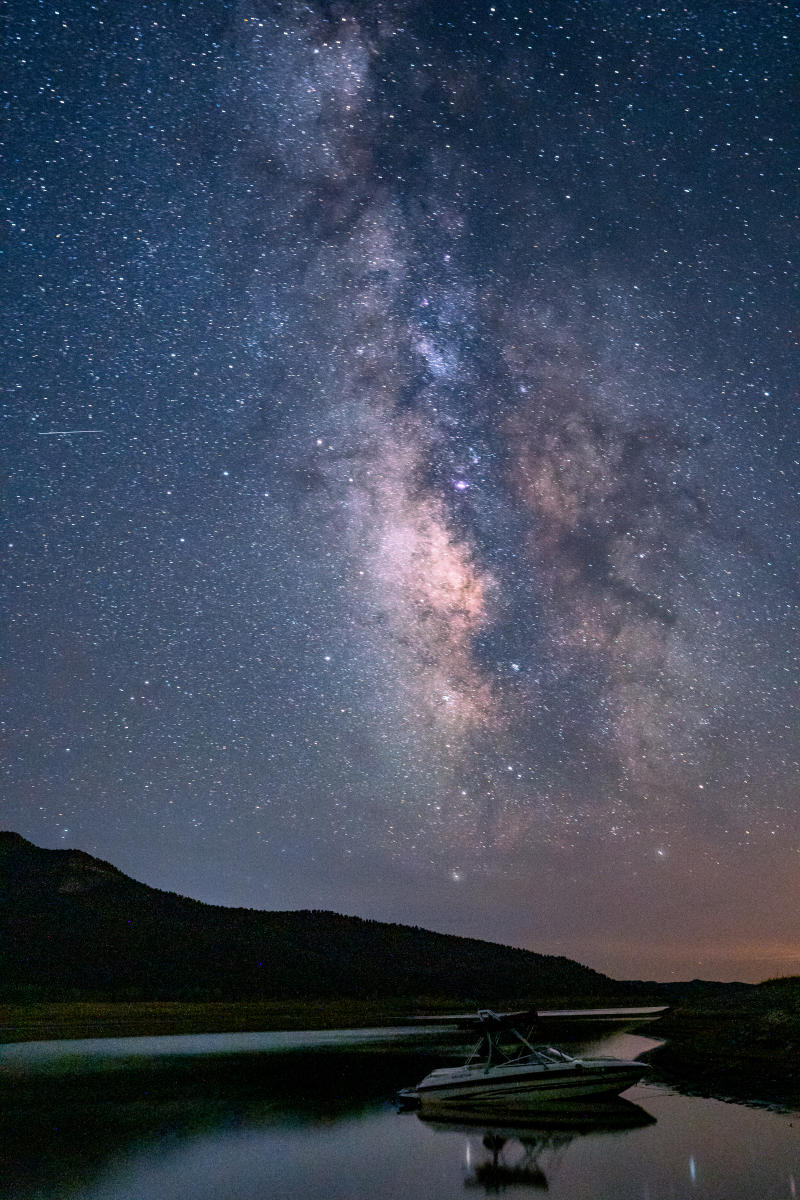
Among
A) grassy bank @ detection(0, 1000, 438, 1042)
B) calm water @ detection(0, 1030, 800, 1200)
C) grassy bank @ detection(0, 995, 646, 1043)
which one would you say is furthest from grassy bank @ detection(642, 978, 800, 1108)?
grassy bank @ detection(0, 1000, 438, 1042)

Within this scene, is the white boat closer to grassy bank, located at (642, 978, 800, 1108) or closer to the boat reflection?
the boat reflection

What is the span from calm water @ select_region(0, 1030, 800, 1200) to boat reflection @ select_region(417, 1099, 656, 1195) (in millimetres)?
77

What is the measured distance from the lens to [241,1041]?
8294 centimetres

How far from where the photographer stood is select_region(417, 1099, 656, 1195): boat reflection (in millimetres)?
22138

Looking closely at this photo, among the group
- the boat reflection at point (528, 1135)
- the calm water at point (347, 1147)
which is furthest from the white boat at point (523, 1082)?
the calm water at point (347, 1147)

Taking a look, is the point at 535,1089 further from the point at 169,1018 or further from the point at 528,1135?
the point at 169,1018

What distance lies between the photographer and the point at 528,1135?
2723cm

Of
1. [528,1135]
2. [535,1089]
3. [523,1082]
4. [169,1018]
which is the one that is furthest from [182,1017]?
[528,1135]

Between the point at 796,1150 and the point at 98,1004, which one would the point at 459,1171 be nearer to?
the point at 796,1150

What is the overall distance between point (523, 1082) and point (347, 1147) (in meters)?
6.33

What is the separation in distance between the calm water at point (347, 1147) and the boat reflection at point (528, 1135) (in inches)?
3.0

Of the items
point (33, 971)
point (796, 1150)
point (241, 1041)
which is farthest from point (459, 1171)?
point (33, 971)

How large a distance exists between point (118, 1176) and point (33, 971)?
581 feet

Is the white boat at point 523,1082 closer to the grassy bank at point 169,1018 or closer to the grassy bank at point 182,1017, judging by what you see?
the grassy bank at point 182,1017
